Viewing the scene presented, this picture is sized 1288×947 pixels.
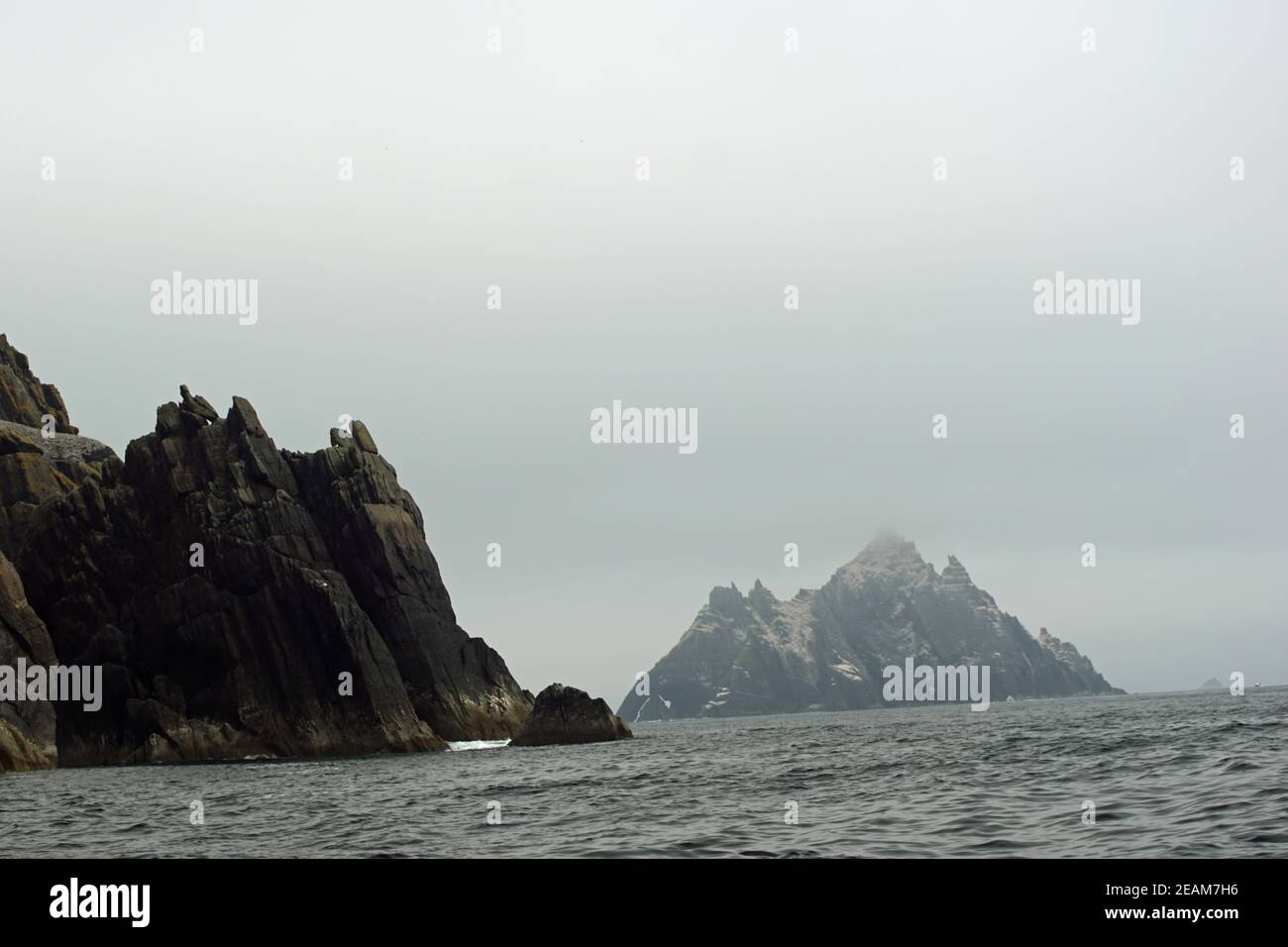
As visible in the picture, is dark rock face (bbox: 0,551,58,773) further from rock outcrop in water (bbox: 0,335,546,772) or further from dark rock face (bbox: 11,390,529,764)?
dark rock face (bbox: 11,390,529,764)

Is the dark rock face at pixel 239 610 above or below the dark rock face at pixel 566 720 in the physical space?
above

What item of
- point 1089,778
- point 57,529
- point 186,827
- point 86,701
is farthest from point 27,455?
point 1089,778

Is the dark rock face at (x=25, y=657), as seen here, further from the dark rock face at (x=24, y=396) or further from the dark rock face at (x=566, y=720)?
the dark rock face at (x=24, y=396)

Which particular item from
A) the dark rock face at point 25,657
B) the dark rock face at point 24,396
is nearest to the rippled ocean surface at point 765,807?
the dark rock face at point 25,657

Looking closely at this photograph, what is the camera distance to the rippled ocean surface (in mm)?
24078

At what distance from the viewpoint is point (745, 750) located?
73438 millimetres

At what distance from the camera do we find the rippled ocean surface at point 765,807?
79.0 ft

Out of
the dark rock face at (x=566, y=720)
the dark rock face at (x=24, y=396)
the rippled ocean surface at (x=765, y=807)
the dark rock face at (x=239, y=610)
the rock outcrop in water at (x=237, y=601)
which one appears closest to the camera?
the rippled ocean surface at (x=765, y=807)

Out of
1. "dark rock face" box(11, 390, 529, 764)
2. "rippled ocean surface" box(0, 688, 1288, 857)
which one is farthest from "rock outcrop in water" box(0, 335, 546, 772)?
"rippled ocean surface" box(0, 688, 1288, 857)

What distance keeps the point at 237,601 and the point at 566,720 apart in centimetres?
3288

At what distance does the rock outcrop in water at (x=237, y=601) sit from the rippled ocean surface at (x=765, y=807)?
43.5 metres

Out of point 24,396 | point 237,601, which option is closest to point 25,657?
point 237,601

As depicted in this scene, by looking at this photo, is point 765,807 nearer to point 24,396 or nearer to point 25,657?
point 25,657
